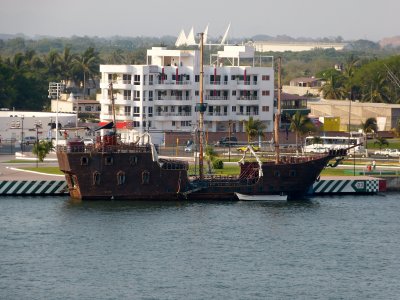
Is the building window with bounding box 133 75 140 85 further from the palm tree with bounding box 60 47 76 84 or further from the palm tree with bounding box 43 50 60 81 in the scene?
the palm tree with bounding box 60 47 76 84

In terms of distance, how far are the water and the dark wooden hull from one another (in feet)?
4.58

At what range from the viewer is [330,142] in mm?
125562

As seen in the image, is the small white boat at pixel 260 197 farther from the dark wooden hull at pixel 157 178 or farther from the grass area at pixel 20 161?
the grass area at pixel 20 161

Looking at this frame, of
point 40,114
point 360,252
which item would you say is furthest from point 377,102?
point 360,252

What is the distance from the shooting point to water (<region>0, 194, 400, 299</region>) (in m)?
61.3

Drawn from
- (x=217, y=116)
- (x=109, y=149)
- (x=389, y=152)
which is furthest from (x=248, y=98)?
(x=109, y=149)

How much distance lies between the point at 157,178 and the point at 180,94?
40973 millimetres

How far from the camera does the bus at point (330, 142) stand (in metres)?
116

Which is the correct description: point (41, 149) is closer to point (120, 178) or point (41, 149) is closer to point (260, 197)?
point (120, 178)

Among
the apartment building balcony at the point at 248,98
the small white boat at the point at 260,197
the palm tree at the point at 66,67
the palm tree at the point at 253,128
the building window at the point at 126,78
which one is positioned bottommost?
the small white boat at the point at 260,197

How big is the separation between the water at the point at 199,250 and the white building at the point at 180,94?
128 ft

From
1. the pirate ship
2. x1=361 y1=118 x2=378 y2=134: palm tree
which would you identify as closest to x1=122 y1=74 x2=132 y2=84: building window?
x1=361 y1=118 x2=378 y2=134: palm tree

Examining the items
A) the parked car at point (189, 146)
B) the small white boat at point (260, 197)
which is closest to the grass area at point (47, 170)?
the small white boat at point (260, 197)

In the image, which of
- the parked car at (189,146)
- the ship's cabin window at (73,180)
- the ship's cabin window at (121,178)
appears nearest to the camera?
the ship's cabin window at (73,180)
